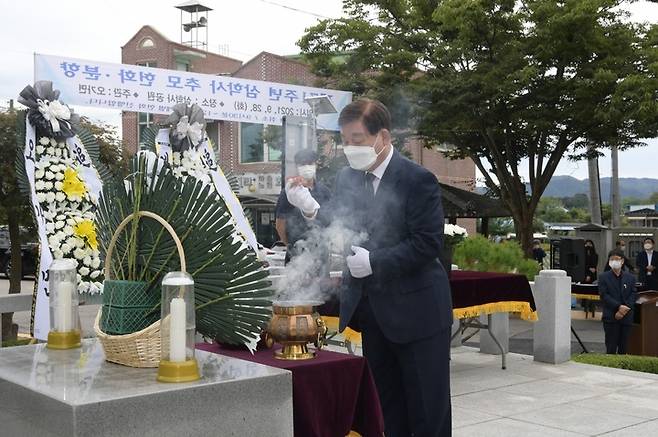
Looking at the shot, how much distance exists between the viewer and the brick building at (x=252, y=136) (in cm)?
2281

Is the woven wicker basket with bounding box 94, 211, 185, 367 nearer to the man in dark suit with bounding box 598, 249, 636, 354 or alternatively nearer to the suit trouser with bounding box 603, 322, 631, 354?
the man in dark suit with bounding box 598, 249, 636, 354

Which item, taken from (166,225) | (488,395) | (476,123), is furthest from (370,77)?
(166,225)

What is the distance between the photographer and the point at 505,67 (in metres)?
14.7

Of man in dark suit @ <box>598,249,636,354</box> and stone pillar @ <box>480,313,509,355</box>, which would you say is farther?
man in dark suit @ <box>598,249,636,354</box>

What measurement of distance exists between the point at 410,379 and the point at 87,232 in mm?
2765

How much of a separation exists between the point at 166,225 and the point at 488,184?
1641 cm

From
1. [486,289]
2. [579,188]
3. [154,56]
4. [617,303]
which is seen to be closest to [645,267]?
[617,303]

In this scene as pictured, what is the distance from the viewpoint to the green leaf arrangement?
2459mm

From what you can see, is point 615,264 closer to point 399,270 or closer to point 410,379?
point 410,379

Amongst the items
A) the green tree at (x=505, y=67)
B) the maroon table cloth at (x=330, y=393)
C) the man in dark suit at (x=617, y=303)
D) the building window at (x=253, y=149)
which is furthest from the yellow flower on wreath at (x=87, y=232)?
the building window at (x=253, y=149)

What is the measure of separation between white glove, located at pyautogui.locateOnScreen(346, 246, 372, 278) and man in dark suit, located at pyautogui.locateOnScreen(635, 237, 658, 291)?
10971 millimetres

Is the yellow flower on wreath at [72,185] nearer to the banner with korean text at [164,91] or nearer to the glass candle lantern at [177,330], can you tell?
the banner with korean text at [164,91]

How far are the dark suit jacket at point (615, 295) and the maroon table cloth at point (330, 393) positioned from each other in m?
6.54

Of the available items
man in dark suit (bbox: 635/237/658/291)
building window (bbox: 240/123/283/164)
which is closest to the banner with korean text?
man in dark suit (bbox: 635/237/658/291)
